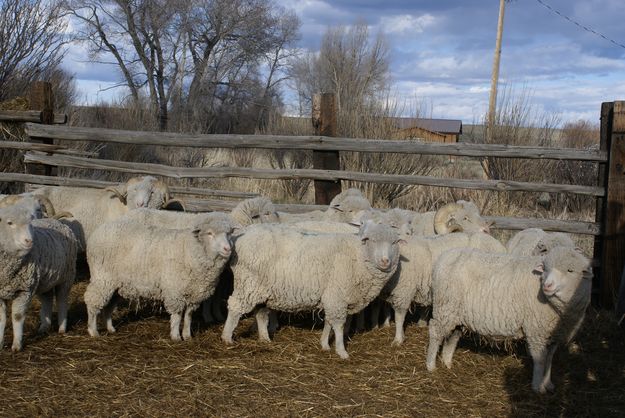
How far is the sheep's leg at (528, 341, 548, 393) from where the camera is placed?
5.54 meters

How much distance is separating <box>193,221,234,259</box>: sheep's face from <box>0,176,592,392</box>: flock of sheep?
0.01 meters

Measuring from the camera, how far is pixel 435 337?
6062mm

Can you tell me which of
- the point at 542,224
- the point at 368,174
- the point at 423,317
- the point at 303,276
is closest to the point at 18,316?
the point at 303,276

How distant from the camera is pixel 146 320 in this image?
286 inches

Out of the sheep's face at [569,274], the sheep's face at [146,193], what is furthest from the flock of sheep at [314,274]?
the sheep's face at [146,193]

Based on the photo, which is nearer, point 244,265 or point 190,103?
point 244,265

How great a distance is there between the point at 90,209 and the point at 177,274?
3101 millimetres

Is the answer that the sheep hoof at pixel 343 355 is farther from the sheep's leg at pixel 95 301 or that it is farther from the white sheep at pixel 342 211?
the sheep's leg at pixel 95 301

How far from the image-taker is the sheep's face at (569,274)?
206 inches

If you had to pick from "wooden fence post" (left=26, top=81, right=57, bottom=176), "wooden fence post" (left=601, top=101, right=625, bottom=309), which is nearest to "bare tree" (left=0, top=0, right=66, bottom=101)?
"wooden fence post" (left=26, top=81, right=57, bottom=176)

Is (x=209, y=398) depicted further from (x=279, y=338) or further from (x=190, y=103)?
(x=190, y=103)

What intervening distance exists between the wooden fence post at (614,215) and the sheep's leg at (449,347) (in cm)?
310

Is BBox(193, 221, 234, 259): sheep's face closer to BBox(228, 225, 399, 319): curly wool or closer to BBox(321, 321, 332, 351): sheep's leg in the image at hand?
BBox(228, 225, 399, 319): curly wool

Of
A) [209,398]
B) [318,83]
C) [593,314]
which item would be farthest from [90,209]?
[318,83]
